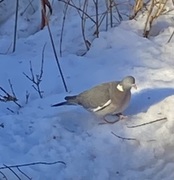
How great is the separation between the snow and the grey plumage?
0.10m

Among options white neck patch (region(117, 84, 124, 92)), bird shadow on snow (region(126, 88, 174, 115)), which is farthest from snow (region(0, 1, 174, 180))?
white neck patch (region(117, 84, 124, 92))

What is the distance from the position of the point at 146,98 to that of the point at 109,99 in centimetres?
39

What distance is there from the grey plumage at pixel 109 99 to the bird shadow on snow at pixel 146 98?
21 centimetres

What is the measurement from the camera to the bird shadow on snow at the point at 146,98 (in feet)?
13.4

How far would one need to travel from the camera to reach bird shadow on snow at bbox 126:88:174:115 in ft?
13.4

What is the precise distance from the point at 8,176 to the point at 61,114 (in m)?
0.69

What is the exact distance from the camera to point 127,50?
502cm

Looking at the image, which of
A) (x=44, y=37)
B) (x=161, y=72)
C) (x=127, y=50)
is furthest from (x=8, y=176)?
(x=44, y=37)

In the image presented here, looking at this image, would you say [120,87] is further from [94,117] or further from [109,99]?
[94,117]

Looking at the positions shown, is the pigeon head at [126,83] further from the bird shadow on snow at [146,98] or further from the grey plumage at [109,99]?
the bird shadow on snow at [146,98]

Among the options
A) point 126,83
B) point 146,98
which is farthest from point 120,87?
point 146,98

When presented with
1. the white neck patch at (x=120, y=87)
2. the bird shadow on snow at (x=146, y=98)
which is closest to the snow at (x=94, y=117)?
the bird shadow on snow at (x=146, y=98)

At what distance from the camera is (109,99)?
3881mm

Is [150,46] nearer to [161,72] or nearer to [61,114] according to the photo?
[161,72]
